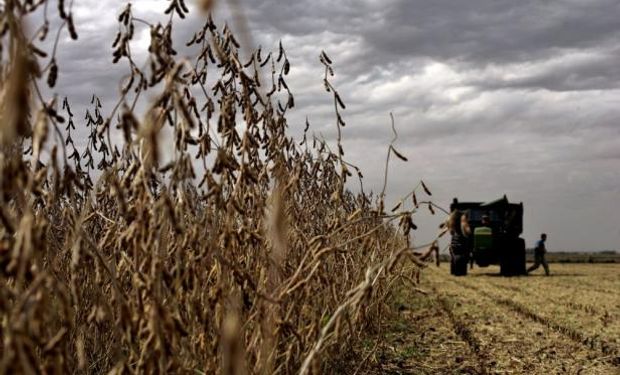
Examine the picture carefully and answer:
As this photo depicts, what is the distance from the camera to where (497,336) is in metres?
6.73

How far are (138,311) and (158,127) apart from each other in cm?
53

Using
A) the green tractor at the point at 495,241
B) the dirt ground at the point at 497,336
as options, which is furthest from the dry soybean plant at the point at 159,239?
the green tractor at the point at 495,241

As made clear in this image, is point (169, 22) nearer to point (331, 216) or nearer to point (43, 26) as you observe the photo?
point (43, 26)

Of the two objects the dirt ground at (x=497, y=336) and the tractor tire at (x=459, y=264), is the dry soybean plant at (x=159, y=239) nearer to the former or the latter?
the dirt ground at (x=497, y=336)

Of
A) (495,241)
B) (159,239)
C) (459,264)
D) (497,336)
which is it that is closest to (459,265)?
(459,264)

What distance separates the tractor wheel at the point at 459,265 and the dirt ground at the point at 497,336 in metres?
5.64

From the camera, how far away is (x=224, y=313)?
246cm

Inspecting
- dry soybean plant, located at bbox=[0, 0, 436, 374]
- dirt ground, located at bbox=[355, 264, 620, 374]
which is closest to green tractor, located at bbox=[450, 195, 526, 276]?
dirt ground, located at bbox=[355, 264, 620, 374]

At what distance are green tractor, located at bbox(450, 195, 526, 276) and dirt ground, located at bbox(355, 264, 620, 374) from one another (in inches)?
212

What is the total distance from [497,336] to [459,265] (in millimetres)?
10527

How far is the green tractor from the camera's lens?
16.6 meters

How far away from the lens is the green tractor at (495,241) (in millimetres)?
16609

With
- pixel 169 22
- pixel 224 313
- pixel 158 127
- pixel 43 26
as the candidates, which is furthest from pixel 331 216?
pixel 43 26

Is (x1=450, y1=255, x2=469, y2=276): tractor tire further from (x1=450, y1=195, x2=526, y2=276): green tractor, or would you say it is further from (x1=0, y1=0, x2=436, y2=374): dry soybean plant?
(x1=0, y1=0, x2=436, y2=374): dry soybean plant
